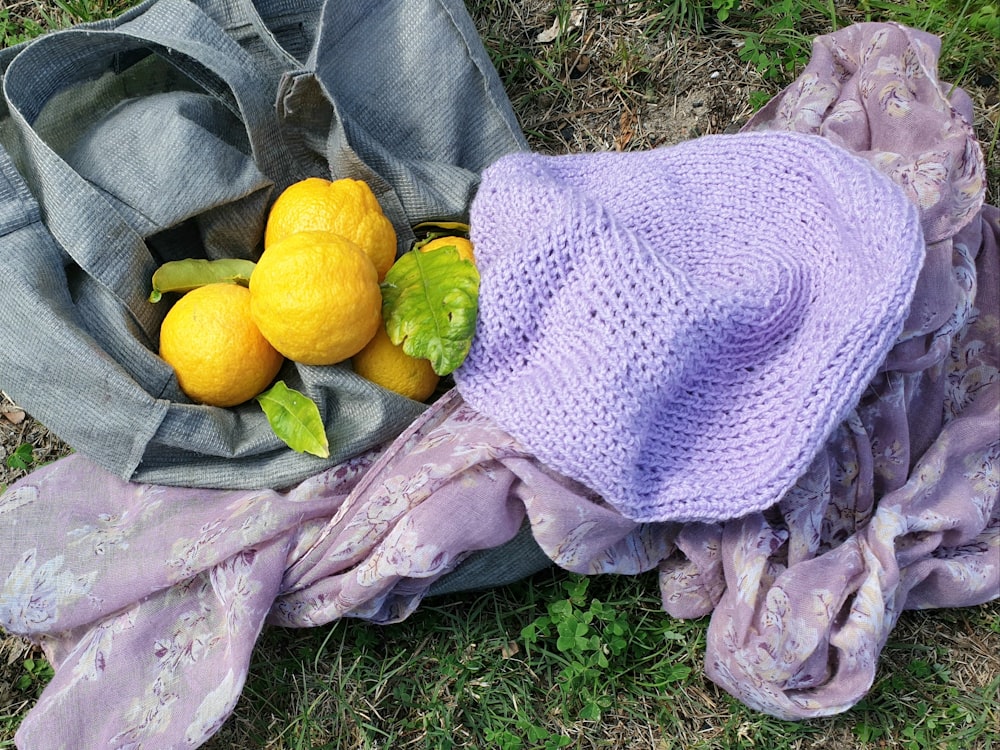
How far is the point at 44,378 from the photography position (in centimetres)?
137

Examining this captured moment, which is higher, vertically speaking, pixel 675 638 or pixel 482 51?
pixel 482 51

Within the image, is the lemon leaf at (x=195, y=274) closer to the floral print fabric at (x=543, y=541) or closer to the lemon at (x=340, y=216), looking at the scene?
the lemon at (x=340, y=216)

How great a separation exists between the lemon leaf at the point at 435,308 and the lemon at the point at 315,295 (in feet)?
0.17

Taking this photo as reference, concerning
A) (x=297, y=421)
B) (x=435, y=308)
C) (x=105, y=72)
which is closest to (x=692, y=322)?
(x=435, y=308)

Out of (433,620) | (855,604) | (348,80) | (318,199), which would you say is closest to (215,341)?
(318,199)

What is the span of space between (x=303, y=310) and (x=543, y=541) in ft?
1.85

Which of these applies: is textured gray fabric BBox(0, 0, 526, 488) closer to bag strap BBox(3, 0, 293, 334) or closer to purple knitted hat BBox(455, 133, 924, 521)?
bag strap BBox(3, 0, 293, 334)

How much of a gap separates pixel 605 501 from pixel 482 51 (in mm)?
928

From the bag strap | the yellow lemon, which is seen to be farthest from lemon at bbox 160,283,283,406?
the yellow lemon

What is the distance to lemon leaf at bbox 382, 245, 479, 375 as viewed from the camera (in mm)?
1322

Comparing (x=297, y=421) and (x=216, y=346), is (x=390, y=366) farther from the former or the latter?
(x=216, y=346)

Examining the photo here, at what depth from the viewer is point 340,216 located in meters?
1.37

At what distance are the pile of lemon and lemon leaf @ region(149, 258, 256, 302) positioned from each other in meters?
0.03

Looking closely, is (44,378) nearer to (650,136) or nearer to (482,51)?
(482,51)
